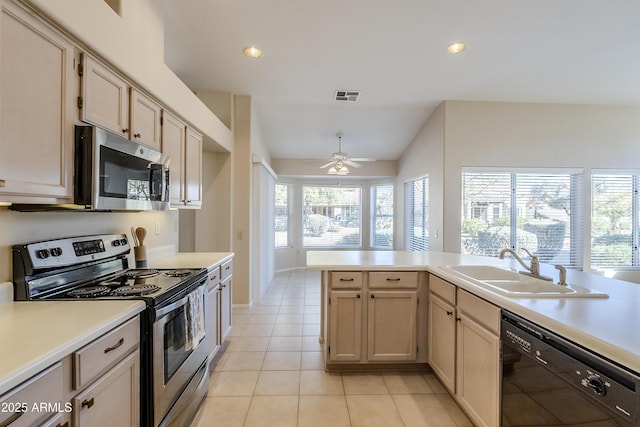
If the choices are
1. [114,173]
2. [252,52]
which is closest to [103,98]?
[114,173]

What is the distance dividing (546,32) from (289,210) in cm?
521

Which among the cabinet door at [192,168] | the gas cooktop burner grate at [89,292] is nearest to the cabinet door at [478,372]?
the gas cooktop burner grate at [89,292]

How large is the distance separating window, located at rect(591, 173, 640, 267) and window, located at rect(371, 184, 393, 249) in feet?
11.3

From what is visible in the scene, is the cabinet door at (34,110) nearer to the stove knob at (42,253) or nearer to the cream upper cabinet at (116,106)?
the cream upper cabinet at (116,106)

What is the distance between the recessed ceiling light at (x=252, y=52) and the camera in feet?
9.85

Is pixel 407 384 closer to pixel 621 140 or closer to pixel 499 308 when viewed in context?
pixel 499 308

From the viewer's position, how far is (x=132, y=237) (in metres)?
2.33

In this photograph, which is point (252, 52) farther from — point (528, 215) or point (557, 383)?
point (528, 215)

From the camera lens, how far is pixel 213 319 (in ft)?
7.96

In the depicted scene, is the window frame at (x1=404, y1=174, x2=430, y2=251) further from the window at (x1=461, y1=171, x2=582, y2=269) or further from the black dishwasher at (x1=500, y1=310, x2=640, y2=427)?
the black dishwasher at (x1=500, y1=310, x2=640, y2=427)

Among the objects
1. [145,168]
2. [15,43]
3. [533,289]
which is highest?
[15,43]

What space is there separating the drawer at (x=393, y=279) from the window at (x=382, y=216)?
4383 mm

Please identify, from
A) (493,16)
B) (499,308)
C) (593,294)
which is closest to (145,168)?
(499,308)

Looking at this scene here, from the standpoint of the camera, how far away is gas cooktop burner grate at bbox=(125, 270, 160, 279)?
1946 millimetres
